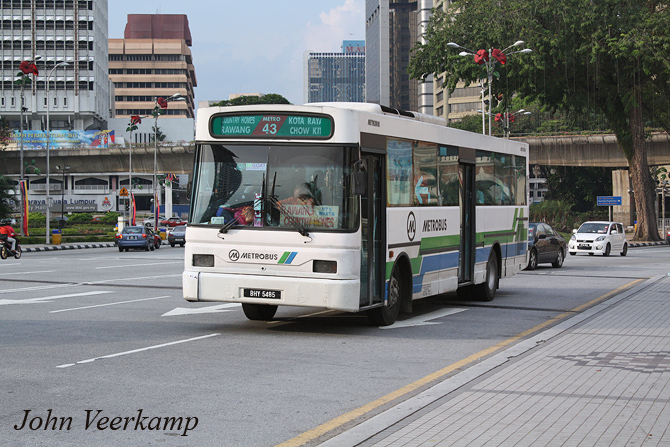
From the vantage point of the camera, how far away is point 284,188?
11281 millimetres

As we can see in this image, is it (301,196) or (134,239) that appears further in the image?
(134,239)

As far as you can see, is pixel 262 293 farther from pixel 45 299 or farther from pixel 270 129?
pixel 45 299

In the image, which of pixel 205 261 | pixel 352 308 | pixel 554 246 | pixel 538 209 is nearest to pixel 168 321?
pixel 205 261

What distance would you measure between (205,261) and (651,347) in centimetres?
577

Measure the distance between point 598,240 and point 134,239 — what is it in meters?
22.7

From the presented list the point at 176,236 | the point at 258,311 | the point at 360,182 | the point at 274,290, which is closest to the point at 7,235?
the point at 176,236

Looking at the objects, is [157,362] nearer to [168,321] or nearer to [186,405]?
[186,405]

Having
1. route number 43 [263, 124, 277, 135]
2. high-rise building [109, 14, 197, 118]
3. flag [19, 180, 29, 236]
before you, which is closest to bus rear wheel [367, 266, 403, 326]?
route number 43 [263, 124, 277, 135]

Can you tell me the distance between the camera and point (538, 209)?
3027 inches

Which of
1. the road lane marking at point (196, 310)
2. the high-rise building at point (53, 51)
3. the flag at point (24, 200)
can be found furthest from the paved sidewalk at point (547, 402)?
the high-rise building at point (53, 51)

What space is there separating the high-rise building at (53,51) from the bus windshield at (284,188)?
406 feet

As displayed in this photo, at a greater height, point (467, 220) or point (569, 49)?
point (569, 49)

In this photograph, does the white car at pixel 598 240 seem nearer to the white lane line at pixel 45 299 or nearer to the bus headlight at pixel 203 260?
the white lane line at pixel 45 299

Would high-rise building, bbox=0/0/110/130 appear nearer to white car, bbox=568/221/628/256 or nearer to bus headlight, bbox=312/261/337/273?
white car, bbox=568/221/628/256
